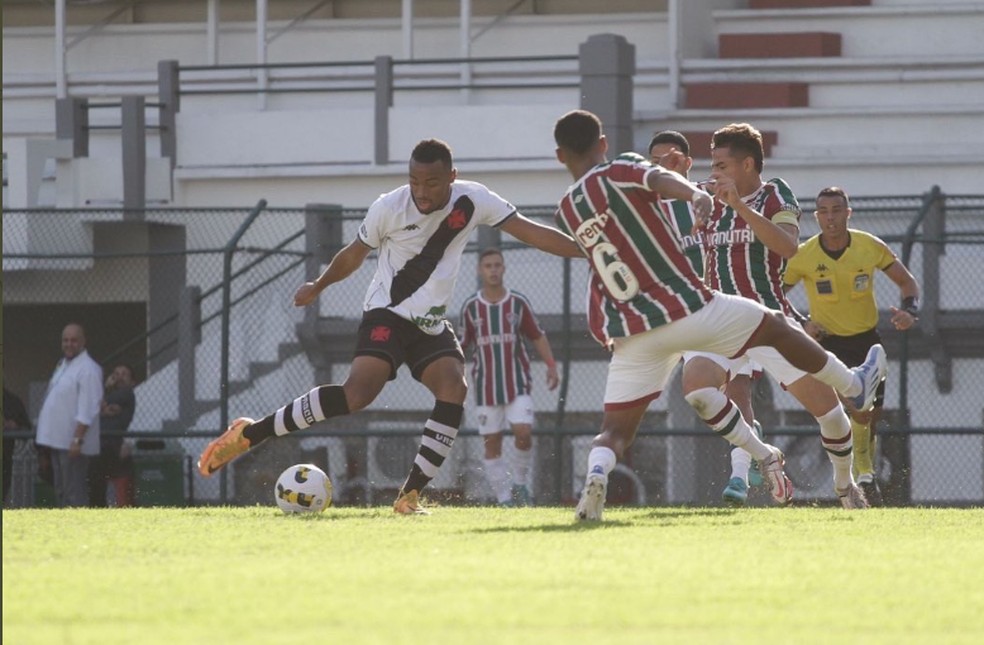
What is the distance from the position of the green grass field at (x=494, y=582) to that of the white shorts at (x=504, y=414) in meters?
7.05

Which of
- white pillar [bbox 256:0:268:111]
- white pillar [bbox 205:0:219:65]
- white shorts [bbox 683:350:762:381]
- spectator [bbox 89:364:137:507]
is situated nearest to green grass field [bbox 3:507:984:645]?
white shorts [bbox 683:350:762:381]

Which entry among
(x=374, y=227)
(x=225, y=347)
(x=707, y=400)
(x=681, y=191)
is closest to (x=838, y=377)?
(x=707, y=400)

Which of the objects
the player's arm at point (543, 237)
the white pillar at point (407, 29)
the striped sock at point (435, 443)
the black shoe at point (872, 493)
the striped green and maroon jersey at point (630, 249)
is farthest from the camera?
the white pillar at point (407, 29)

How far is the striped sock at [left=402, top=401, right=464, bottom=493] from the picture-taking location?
1005 cm

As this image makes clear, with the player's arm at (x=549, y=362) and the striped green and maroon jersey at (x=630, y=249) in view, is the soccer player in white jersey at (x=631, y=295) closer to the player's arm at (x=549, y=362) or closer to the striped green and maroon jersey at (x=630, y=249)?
the striped green and maroon jersey at (x=630, y=249)

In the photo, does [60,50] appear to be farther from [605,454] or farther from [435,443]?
[605,454]

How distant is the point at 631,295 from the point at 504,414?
783 cm

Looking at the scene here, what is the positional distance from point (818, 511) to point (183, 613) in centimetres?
549

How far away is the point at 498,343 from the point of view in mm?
16406

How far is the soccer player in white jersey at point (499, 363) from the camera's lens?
643 inches

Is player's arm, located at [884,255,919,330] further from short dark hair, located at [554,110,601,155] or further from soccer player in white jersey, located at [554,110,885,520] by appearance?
short dark hair, located at [554,110,601,155]

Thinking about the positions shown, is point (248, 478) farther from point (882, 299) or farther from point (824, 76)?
point (824, 76)

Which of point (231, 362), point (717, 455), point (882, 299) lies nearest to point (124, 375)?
point (231, 362)

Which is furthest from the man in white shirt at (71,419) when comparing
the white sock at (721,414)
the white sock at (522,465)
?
the white sock at (721,414)
